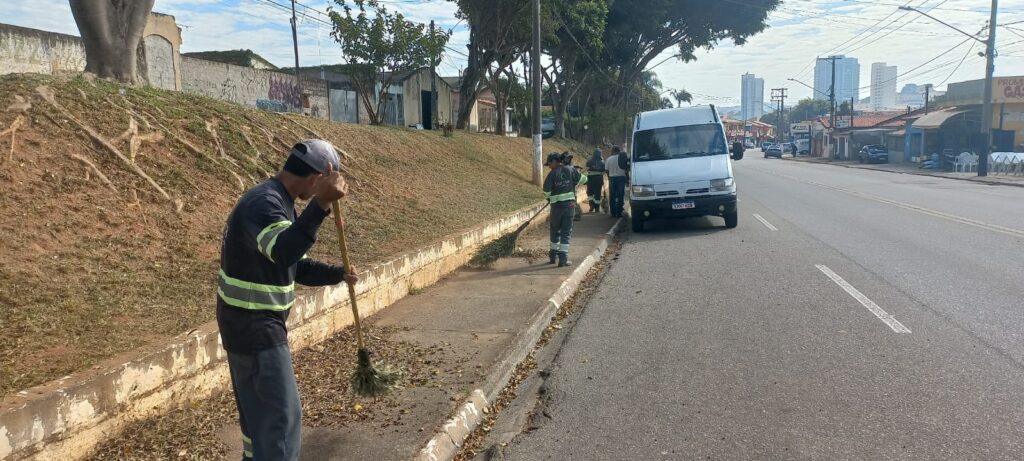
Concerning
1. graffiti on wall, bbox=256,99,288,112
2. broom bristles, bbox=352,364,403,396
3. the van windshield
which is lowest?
broom bristles, bbox=352,364,403,396

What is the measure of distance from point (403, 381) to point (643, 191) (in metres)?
9.20

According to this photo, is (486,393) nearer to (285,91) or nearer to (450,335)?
(450,335)

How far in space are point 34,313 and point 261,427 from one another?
2313 mm

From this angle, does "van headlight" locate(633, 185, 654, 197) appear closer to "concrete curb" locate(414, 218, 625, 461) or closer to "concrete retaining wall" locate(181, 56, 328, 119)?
"concrete curb" locate(414, 218, 625, 461)

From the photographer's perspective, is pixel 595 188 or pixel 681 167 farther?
pixel 595 188

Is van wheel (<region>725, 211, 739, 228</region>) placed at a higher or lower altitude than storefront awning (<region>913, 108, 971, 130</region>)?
lower

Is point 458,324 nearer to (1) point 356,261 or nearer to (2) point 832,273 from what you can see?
(1) point 356,261

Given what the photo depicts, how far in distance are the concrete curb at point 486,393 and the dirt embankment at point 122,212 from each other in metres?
1.84

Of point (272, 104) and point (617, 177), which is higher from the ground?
point (272, 104)

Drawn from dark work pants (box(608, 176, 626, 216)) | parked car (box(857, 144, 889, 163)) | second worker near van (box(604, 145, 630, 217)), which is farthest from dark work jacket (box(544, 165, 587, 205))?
parked car (box(857, 144, 889, 163))

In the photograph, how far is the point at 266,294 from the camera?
3.05 m

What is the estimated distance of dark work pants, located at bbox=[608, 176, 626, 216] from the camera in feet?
53.9

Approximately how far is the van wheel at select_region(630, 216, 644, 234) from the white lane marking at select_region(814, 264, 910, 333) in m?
4.65

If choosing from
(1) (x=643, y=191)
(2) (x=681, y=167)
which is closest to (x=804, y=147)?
(2) (x=681, y=167)
